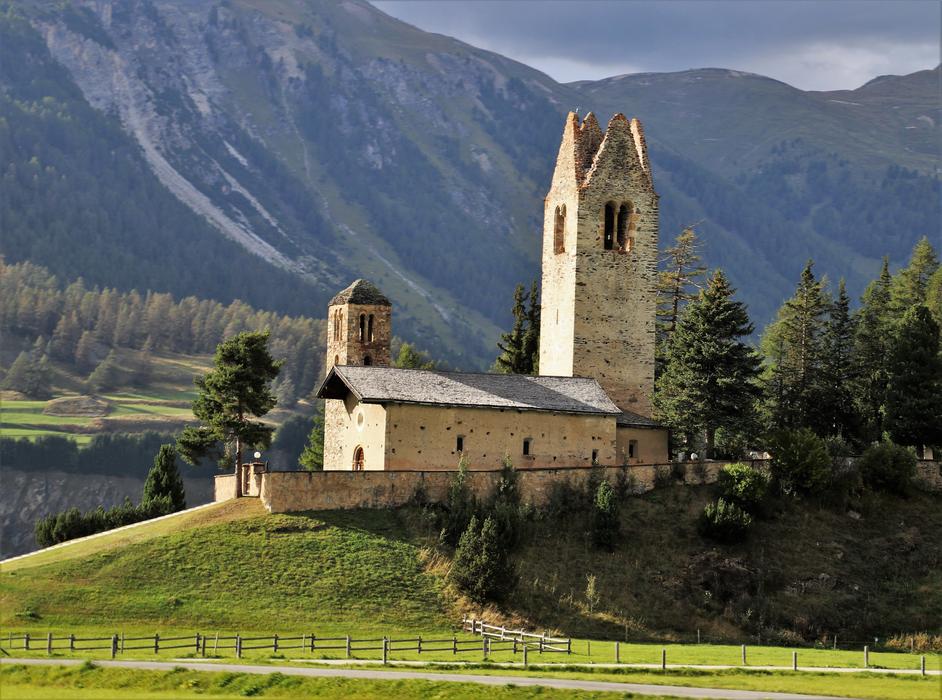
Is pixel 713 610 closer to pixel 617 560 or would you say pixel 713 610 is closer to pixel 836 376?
pixel 617 560

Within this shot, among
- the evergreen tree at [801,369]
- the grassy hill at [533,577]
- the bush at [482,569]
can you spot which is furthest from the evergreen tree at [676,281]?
the bush at [482,569]

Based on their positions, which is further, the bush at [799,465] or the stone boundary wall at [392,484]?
the bush at [799,465]

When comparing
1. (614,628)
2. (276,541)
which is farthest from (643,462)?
(276,541)

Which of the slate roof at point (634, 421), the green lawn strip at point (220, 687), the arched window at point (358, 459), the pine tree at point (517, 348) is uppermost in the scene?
the pine tree at point (517, 348)

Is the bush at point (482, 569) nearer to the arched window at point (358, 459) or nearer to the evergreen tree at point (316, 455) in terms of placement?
the arched window at point (358, 459)

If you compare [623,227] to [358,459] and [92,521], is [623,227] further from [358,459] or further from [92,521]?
[92,521]

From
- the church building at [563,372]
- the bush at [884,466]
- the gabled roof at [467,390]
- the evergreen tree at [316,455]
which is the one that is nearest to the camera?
the gabled roof at [467,390]

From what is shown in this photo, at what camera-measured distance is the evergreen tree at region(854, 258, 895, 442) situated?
7681 cm

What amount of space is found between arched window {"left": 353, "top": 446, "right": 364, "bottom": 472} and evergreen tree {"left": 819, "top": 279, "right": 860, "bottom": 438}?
24.4 metres

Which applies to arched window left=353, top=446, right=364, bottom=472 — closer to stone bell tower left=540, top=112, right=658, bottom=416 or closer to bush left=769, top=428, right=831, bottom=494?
stone bell tower left=540, top=112, right=658, bottom=416

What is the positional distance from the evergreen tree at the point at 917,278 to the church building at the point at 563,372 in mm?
25160

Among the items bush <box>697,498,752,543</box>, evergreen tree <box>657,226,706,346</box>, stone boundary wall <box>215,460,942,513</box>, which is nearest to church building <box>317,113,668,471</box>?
stone boundary wall <box>215,460,942,513</box>

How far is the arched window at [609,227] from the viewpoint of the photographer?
76250mm

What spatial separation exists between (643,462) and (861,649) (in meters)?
16.3
